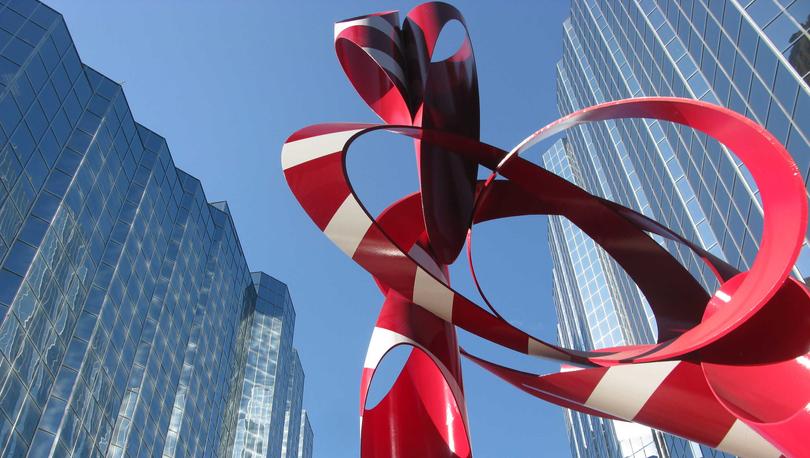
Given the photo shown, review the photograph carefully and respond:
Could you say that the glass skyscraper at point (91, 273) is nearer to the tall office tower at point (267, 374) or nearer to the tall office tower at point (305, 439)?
the tall office tower at point (267, 374)

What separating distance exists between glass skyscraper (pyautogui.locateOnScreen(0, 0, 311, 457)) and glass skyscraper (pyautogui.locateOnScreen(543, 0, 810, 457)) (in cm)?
2030

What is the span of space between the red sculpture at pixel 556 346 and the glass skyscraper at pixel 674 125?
383 inches

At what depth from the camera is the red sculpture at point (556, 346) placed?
827 cm

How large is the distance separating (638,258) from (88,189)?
25390 mm

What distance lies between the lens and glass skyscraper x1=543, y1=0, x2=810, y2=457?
18625 millimetres

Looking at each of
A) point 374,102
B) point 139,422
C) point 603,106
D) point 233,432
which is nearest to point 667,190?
point 374,102

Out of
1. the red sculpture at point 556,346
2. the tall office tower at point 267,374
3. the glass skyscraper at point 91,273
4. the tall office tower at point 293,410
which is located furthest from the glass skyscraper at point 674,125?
the tall office tower at point 293,410

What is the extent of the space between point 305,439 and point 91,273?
186 ft

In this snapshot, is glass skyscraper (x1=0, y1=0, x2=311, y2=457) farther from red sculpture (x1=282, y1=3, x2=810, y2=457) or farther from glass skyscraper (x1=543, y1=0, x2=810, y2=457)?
glass skyscraper (x1=543, y1=0, x2=810, y2=457)

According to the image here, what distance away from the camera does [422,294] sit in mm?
9336

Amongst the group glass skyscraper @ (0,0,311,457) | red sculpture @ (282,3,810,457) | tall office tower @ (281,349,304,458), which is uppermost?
tall office tower @ (281,349,304,458)

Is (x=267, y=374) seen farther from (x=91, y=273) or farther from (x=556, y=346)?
(x=556, y=346)

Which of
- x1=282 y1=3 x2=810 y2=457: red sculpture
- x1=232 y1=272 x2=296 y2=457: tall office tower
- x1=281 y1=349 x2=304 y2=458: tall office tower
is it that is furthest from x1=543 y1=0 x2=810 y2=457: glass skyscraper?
x1=281 y1=349 x2=304 y2=458: tall office tower

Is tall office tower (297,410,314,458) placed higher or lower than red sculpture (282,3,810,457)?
higher
